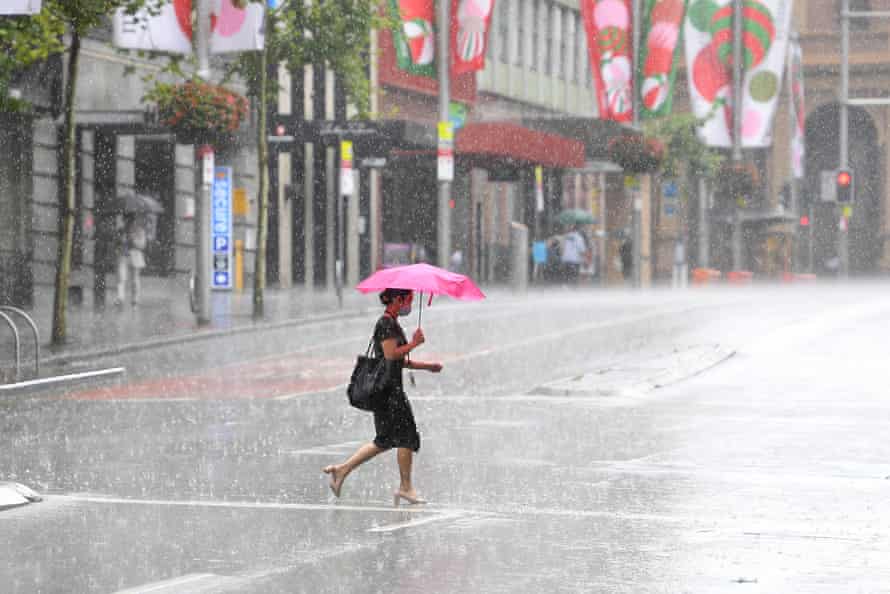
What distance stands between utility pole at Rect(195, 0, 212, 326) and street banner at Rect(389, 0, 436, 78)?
1567cm

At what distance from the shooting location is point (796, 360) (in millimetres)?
24578

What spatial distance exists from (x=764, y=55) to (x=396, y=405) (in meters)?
52.2

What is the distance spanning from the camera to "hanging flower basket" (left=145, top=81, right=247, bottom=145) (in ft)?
111

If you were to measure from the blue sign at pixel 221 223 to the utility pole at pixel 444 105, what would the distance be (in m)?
6.08

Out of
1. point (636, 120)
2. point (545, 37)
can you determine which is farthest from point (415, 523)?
point (545, 37)

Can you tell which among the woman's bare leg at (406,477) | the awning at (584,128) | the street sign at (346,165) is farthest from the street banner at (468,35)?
the woman's bare leg at (406,477)

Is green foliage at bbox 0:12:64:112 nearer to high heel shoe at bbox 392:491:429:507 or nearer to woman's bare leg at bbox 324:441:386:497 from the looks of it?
woman's bare leg at bbox 324:441:386:497

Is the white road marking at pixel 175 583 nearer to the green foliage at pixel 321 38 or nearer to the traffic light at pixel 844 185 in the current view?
the green foliage at pixel 321 38

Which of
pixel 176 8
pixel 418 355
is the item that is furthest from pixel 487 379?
pixel 176 8

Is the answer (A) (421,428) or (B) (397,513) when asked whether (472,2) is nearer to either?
(A) (421,428)

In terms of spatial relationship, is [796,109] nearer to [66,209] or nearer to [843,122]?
[843,122]

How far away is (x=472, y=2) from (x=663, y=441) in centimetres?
3375

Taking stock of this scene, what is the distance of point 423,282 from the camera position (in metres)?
11.6

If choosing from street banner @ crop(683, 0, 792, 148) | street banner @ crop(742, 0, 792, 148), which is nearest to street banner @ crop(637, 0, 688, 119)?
street banner @ crop(683, 0, 792, 148)
